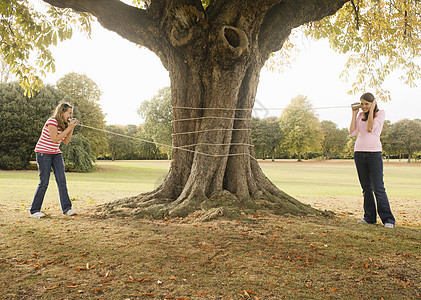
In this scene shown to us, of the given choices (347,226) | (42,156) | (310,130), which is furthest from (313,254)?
(310,130)

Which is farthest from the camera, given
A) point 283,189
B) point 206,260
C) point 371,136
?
point 283,189

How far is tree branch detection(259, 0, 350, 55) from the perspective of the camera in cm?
532

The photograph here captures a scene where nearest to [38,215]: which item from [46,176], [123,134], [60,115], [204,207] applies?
[46,176]

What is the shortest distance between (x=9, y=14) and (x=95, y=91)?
24.7 metres

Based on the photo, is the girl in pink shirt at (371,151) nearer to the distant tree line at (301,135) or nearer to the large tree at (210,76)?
the large tree at (210,76)

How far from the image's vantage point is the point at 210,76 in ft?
16.6

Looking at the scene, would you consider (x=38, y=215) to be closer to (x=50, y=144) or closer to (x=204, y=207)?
(x=50, y=144)

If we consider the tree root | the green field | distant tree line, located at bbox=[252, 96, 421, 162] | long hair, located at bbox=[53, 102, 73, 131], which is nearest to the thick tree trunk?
the tree root

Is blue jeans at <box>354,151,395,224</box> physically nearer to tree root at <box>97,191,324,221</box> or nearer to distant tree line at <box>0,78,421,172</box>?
tree root at <box>97,191,324,221</box>

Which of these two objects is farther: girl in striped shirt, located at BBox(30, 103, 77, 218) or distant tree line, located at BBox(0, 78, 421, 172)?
distant tree line, located at BBox(0, 78, 421, 172)

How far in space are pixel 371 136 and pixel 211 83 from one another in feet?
8.63

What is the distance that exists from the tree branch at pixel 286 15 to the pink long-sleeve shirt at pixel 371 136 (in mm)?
2055

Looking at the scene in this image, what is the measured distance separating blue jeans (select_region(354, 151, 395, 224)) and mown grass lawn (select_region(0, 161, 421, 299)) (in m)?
0.35

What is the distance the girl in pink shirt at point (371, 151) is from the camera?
4477 millimetres
